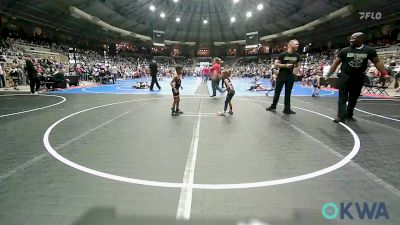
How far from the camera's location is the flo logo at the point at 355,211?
261 centimetres

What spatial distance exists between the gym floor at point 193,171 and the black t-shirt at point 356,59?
4.52ft

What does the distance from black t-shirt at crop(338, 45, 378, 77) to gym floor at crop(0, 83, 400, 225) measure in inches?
54.2

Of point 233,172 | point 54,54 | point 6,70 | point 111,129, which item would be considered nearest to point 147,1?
point 54,54

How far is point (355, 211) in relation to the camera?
2.72 m

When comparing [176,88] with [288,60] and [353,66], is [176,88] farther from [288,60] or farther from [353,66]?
[353,66]

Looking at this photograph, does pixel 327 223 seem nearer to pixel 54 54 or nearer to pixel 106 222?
pixel 106 222

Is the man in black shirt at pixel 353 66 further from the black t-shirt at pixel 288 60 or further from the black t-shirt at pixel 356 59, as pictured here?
the black t-shirt at pixel 288 60

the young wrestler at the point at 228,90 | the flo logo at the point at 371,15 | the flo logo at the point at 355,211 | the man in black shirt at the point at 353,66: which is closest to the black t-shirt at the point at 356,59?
the man in black shirt at the point at 353,66

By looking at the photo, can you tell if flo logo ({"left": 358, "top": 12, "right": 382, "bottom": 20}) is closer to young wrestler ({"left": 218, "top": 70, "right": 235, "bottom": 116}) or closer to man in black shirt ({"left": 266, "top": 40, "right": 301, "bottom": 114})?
man in black shirt ({"left": 266, "top": 40, "right": 301, "bottom": 114})

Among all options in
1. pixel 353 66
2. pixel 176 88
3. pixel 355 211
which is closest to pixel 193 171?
pixel 355 211

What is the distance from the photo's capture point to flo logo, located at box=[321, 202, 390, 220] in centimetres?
261

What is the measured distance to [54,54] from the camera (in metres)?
35.1

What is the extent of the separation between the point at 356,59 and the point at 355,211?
5548 mm

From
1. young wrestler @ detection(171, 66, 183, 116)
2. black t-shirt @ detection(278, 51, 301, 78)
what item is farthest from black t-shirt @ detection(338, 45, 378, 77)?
young wrestler @ detection(171, 66, 183, 116)
